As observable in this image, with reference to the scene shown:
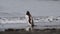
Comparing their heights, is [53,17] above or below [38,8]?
below

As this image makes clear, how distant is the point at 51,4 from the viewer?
2332 millimetres

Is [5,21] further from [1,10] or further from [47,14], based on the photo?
[47,14]

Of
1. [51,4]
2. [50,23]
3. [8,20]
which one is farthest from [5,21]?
[51,4]

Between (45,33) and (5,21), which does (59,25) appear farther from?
(5,21)

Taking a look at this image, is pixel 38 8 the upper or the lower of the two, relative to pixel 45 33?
upper

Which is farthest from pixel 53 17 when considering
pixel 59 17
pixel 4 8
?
pixel 4 8

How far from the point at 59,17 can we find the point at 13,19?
2.16 ft

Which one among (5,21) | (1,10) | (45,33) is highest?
(1,10)

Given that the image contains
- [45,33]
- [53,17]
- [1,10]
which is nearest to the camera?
[45,33]

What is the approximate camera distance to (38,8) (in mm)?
2209

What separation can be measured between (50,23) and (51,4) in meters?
0.65

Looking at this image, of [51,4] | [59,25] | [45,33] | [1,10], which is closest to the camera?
[45,33]

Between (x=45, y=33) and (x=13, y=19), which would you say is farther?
(x=13, y=19)

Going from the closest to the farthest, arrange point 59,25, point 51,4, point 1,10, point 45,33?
1. point 45,33
2. point 59,25
3. point 1,10
4. point 51,4
